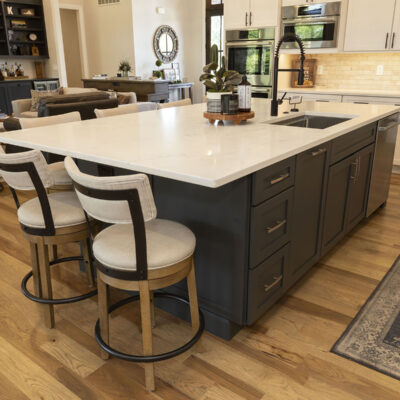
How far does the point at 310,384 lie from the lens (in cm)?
171

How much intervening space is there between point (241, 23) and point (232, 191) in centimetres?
469

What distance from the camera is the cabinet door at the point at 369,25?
466 centimetres

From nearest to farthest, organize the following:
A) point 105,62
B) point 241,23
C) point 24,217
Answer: point 24,217 → point 241,23 → point 105,62

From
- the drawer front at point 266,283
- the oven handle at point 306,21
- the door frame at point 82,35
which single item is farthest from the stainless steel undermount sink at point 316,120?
the door frame at point 82,35

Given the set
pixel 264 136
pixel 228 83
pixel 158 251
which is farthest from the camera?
pixel 228 83

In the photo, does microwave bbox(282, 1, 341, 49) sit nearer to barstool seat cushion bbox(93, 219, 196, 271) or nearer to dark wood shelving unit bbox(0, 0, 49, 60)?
barstool seat cushion bbox(93, 219, 196, 271)

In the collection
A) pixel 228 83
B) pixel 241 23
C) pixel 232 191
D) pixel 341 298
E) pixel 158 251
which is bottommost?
pixel 341 298

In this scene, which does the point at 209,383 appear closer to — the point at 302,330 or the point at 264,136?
the point at 302,330

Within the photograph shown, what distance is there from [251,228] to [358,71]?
4.38 m

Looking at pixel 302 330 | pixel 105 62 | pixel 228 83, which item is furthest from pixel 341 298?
pixel 105 62

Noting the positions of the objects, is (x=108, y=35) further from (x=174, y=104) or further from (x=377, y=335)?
(x=377, y=335)

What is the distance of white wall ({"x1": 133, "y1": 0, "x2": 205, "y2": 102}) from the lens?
360 inches

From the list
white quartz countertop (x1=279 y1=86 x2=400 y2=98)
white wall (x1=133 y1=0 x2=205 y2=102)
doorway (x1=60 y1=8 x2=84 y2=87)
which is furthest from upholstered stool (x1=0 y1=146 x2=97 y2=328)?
doorway (x1=60 y1=8 x2=84 y2=87)

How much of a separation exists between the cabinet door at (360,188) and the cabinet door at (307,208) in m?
0.58
